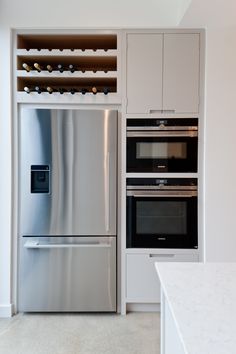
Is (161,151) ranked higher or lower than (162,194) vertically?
higher

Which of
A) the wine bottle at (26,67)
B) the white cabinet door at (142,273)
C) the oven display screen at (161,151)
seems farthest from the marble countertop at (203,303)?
the wine bottle at (26,67)

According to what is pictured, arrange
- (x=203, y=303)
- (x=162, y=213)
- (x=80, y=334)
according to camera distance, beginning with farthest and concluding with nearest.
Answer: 1. (x=162, y=213)
2. (x=80, y=334)
3. (x=203, y=303)

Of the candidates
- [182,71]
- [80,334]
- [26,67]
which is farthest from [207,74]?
[80,334]

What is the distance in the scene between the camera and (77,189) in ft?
9.04

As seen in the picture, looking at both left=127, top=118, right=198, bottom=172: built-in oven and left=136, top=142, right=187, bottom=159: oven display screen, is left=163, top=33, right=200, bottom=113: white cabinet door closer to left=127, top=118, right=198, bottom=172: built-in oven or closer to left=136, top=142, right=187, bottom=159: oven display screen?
left=127, top=118, right=198, bottom=172: built-in oven

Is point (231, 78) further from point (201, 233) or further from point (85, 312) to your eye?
point (85, 312)

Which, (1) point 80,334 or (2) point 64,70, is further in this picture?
(2) point 64,70

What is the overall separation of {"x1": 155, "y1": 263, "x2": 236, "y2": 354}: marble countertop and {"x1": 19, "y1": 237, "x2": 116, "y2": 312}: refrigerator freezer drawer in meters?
1.32

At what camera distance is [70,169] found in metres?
2.75

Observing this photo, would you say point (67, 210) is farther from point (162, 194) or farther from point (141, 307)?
point (141, 307)

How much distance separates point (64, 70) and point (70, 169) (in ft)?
2.93

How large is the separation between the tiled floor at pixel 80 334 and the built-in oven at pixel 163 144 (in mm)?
1318

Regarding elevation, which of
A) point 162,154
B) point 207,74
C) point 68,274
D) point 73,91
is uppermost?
point 207,74

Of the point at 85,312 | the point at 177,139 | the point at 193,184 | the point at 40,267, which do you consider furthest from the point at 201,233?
the point at 40,267
